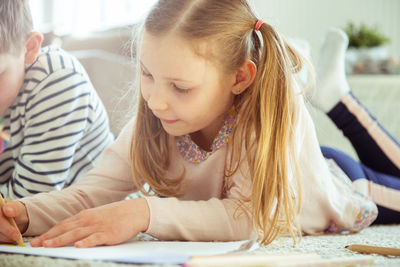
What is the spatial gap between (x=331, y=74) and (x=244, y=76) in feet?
1.84

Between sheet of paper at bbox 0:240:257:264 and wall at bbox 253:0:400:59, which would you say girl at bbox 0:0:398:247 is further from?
wall at bbox 253:0:400:59

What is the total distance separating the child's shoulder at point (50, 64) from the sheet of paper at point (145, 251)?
38cm

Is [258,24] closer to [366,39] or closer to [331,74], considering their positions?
[331,74]

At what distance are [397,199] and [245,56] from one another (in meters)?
0.59

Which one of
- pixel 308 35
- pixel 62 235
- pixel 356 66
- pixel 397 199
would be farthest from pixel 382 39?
pixel 62 235

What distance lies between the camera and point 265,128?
71 cm

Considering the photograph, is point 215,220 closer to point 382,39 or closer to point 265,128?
point 265,128

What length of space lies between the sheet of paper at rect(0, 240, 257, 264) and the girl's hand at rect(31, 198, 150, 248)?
0.01 metres

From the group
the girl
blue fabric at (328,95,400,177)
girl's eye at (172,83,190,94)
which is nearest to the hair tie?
the girl

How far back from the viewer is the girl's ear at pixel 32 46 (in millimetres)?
877

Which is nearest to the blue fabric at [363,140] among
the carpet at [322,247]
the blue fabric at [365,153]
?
the blue fabric at [365,153]

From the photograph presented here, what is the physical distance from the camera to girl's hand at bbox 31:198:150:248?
62cm

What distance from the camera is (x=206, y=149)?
84 centimetres

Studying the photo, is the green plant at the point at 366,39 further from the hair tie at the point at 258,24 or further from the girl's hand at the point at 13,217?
the girl's hand at the point at 13,217
